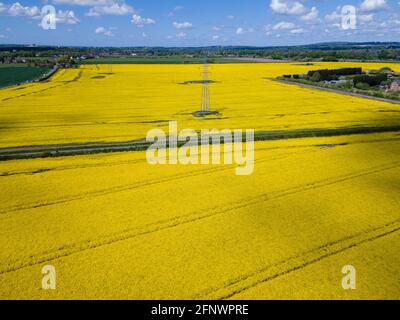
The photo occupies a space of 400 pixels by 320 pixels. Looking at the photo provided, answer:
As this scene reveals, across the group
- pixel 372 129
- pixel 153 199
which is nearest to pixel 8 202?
pixel 153 199

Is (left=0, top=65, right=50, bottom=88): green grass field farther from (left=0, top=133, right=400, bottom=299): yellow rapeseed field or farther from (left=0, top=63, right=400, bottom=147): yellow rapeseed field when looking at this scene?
(left=0, top=133, right=400, bottom=299): yellow rapeseed field
